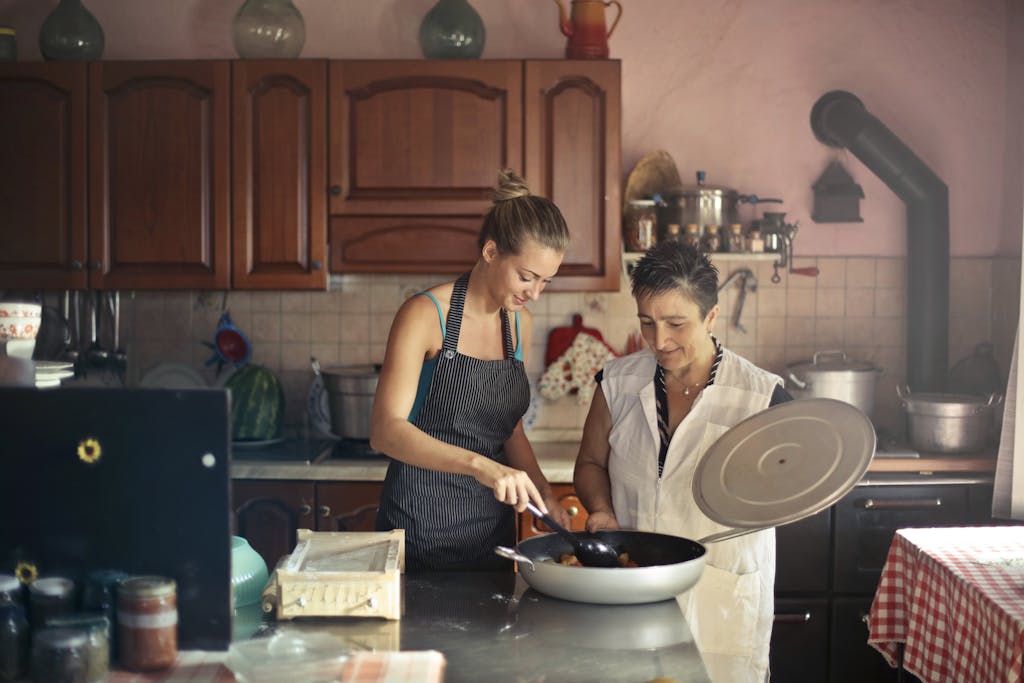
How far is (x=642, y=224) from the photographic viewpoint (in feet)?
11.9

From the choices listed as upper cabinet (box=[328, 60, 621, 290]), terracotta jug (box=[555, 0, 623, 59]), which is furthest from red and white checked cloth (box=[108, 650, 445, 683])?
terracotta jug (box=[555, 0, 623, 59])

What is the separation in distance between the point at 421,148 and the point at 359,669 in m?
2.26

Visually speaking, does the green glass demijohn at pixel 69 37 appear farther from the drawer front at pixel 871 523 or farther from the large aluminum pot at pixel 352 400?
the drawer front at pixel 871 523

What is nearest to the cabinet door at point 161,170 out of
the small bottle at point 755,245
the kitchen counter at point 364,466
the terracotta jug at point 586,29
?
the kitchen counter at point 364,466

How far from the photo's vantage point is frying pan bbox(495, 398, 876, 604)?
1938mm

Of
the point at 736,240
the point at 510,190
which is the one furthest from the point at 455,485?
the point at 736,240

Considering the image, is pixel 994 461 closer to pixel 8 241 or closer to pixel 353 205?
pixel 353 205

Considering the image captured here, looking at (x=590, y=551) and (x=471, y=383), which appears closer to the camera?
(x=590, y=551)

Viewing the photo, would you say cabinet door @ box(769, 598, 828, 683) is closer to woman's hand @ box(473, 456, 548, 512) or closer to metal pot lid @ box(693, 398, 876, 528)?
metal pot lid @ box(693, 398, 876, 528)

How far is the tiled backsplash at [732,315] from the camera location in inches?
152

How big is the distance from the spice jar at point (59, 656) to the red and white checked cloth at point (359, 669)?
0.23ft

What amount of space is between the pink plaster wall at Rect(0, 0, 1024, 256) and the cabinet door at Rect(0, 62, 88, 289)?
0.39 meters

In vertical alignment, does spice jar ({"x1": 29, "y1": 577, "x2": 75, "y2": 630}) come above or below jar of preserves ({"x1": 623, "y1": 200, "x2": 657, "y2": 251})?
below

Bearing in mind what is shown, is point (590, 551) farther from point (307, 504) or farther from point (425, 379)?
point (307, 504)
